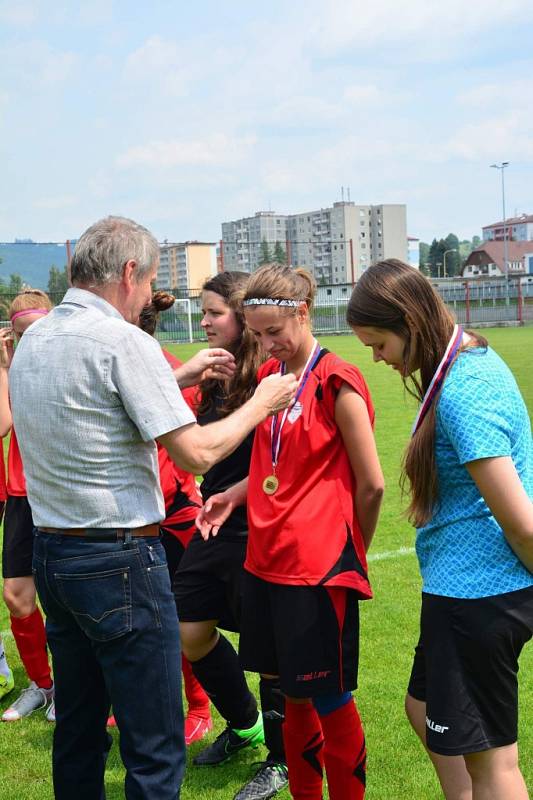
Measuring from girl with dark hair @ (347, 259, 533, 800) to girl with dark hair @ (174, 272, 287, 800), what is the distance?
4.29 ft

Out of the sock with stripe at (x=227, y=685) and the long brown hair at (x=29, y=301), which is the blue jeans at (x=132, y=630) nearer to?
the sock with stripe at (x=227, y=685)

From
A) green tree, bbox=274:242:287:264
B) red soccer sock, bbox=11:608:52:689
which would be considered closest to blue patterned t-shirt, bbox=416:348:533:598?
red soccer sock, bbox=11:608:52:689

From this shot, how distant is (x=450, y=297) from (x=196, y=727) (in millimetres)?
37193

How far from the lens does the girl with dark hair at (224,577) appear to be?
3.73 metres

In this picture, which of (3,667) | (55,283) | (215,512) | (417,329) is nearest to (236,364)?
(215,512)

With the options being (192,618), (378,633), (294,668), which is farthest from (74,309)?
(378,633)

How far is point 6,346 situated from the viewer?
15.8 feet

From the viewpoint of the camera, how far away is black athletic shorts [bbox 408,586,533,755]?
7.83 feet

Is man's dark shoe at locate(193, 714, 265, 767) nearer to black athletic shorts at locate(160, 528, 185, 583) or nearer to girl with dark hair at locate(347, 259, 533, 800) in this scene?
black athletic shorts at locate(160, 528, 185, 583)

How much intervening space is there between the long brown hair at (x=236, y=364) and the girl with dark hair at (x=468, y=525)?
1292 mm

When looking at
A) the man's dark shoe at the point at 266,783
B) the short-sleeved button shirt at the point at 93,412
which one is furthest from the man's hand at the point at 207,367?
the man's dark shoe at the point at 266,783

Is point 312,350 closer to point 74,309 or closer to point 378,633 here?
point 74,309

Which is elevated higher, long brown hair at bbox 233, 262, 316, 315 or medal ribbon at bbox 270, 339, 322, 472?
long brown hair at bbox 233, 262, 316, 315

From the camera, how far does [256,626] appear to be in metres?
3.24
